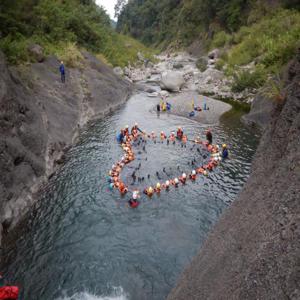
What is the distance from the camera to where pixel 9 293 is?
11641 millimetres

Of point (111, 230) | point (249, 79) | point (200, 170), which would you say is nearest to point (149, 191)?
point (111, 230)

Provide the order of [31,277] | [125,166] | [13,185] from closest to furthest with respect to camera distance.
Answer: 1. [31,277]
2. [13,185]
3. [125,166]

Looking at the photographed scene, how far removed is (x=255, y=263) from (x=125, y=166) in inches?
688

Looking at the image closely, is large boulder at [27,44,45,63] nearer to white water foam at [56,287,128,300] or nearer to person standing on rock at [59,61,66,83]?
person standing on rock at [59,61,66,83]

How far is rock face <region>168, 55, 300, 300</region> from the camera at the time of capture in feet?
22.9

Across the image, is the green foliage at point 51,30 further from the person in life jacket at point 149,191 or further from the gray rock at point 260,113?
the gray rock at point 260,113

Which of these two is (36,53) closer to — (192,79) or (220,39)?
(192,79)

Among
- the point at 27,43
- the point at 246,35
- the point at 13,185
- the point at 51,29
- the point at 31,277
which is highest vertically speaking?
the point at 246,35

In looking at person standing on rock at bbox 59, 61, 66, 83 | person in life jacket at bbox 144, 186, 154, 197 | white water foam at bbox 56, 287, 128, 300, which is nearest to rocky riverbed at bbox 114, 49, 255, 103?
person standing on rock at bbox 59, 61, 66, 83

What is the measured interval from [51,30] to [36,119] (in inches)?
994

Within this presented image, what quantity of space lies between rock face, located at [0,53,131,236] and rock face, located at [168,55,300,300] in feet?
36.1

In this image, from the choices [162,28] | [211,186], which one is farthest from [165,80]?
[162,28]

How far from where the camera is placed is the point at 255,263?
7.62m

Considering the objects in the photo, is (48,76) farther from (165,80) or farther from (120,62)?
(120,62)
